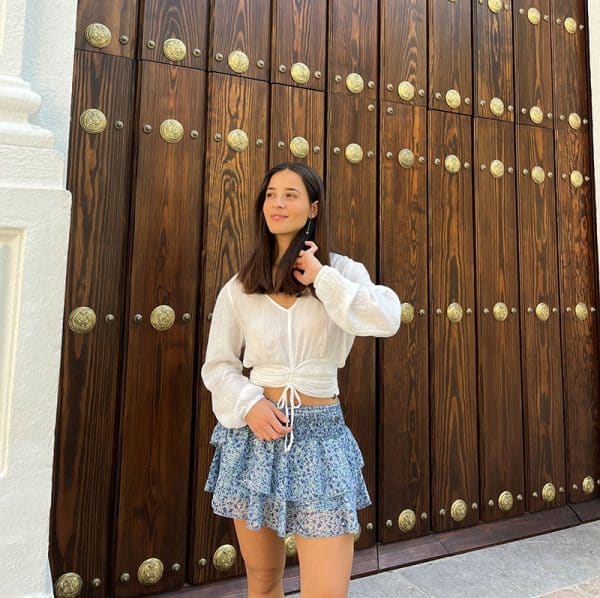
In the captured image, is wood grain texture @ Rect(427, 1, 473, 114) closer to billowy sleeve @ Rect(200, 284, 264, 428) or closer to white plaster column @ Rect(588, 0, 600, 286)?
white plaster column @ Rect(588, 0, 600, 286)

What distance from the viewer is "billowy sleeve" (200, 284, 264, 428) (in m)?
1.26

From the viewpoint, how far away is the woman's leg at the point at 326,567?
46.0 inches

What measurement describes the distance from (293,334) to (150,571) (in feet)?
3.60

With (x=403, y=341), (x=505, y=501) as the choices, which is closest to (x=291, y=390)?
(x=403, y=341)

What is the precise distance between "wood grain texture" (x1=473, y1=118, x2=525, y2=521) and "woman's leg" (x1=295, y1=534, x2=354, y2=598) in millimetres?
1386

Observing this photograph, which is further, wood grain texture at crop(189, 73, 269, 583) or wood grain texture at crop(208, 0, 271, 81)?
wood grain texture at crop(208, 0, 271, 81)

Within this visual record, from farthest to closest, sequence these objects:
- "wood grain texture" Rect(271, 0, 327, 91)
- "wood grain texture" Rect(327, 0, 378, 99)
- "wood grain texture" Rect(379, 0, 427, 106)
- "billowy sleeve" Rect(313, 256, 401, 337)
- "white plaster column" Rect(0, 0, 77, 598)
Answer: "wood grain texture" Rect(379, 0, 427, 106) < "wood grain texture" Rect(327, 0, 378, 99) < "wood grain texture" Rect(271, 0, 327, 91) < "billowy sleeve" Rect(313, 256, 401, 337) < "white plaster column" Rect(0, 0, 77, 598)

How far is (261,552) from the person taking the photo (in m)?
1.29

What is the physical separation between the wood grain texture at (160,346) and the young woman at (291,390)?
504 millimetres

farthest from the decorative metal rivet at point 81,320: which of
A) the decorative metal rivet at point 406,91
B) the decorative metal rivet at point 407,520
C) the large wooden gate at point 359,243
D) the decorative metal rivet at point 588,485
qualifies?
the decorative metal rivet at point 588,485

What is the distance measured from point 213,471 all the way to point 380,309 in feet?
2.07

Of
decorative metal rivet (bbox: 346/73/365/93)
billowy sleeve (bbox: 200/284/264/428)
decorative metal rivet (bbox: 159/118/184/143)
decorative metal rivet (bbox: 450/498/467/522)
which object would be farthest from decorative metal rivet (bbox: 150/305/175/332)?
decorative metal rivet (bbox: 450/498/467/522)

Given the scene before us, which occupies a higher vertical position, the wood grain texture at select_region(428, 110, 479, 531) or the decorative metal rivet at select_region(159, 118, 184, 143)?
the decorative metal rivet at select_region(159, 118, 184, 143)

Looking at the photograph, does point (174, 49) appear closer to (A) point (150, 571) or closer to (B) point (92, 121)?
(B) point (92, 121)
